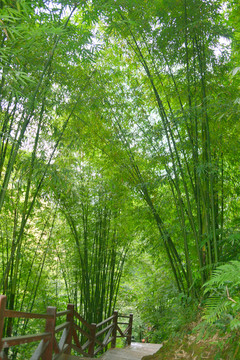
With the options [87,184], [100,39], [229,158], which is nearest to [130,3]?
[100,39]

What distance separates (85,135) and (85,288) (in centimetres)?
268

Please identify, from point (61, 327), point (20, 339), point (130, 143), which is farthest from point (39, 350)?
point (130, 143)

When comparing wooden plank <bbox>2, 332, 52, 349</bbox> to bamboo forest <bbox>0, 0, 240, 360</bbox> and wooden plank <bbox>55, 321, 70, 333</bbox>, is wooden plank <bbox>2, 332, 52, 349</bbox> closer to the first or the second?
bamboo forest <bbox>0, 0, 240, 360</bbox>

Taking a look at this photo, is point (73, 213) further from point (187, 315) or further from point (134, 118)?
point (187, 315)

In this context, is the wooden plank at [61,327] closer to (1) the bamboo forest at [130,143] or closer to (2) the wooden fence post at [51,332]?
(1) the bamboo forest at [130,143]

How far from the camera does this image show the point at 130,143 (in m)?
4.63

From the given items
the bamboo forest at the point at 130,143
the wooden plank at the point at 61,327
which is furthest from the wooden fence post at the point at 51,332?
the wooden plank at the point at 61,327

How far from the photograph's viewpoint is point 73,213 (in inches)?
219

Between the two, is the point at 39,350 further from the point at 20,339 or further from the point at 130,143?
the point at 130,143

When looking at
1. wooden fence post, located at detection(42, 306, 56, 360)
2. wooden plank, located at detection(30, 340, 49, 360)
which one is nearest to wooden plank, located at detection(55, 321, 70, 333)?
wooden fence post, located at detection(42, 306, 56, 360)

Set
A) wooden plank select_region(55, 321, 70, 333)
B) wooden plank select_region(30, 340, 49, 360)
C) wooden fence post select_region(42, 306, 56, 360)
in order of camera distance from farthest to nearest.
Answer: wooden plank select_region(55, 321, 70, 333) < wooden fence post select_region(42, 306, 56, 360) < wooden plank select_region(30, 340, 49, 360)

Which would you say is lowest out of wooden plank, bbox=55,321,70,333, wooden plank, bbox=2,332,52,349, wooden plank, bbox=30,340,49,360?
wooden plank, bbox=30,340,49,360

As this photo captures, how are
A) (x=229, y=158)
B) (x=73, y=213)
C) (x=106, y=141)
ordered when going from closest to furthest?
1. (x=229, y=158)
2. (x=106, y=141)
3. (x=73, y=213)

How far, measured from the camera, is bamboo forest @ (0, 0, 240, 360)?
3002 mm
